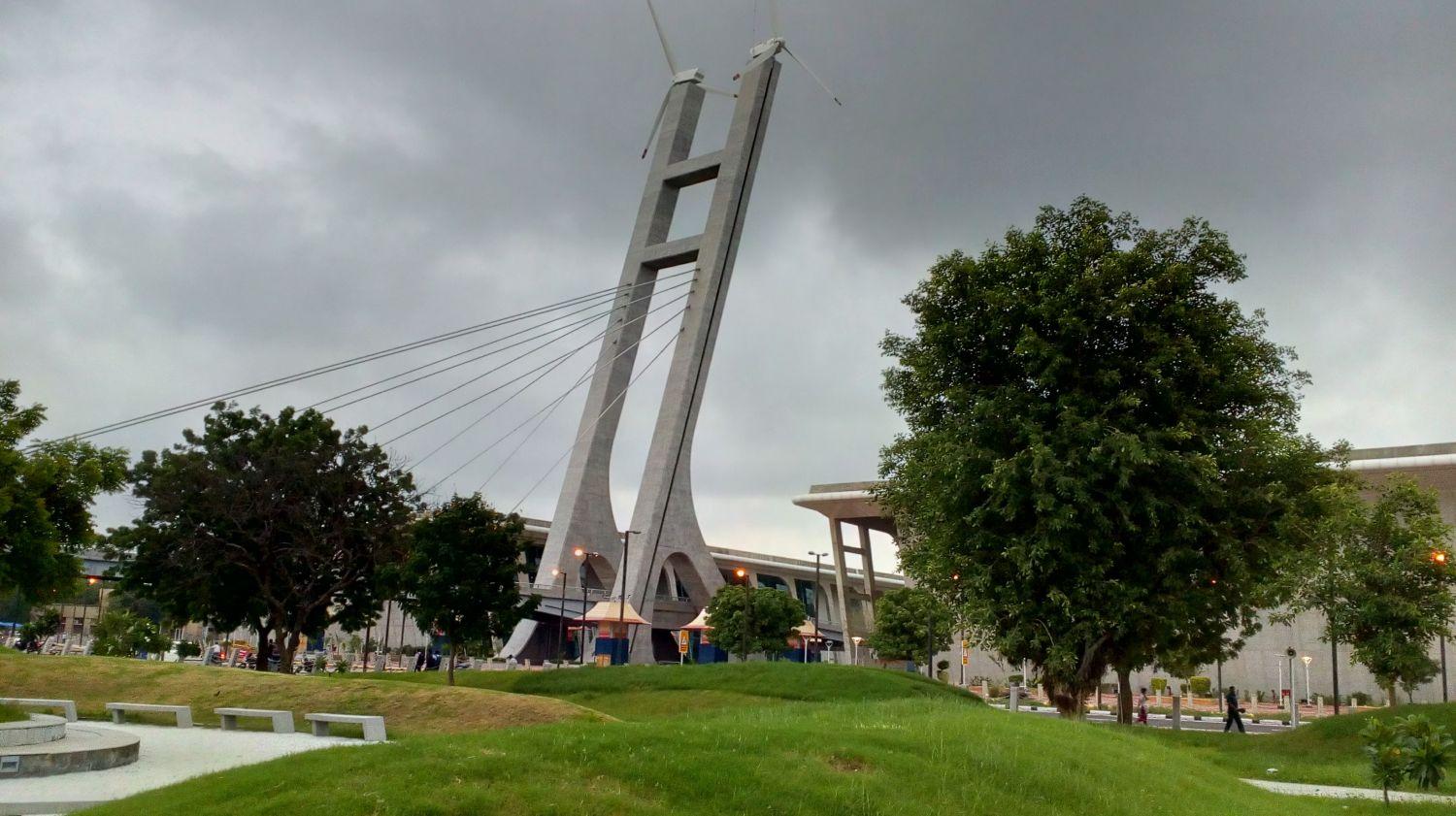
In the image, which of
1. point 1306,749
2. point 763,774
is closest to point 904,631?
point 1306,749

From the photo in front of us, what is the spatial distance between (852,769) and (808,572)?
338 feet

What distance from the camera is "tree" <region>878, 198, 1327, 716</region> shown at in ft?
76.2

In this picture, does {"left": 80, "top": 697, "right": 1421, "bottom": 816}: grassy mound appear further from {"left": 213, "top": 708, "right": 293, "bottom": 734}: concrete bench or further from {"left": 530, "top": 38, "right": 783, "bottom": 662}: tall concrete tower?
{"left": 530, "top": 38, "right": 783, "bottom": 662}: tall concrete tower

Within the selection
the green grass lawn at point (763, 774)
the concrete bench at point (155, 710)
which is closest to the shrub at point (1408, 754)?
the green grass lawn at point (763, 774)

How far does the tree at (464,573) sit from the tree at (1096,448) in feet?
46.4

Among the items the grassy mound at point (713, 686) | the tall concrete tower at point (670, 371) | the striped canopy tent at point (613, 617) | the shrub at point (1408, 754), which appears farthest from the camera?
the tall concrete tower at point (670, 371)

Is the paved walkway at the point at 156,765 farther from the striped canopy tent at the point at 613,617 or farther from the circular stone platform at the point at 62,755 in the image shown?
the striped canopy tent at the point at 613,617

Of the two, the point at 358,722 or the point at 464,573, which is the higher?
the point at 464,573

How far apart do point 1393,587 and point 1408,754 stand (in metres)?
18.6

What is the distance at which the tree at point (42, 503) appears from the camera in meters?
20.7

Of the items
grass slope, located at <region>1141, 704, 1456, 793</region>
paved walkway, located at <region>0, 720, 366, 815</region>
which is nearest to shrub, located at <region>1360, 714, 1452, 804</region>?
grass slope, located at <region>1141, 704, 1456, 793</region>

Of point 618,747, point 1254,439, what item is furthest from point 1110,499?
point 618,747

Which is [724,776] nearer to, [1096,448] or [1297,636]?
[1096,448]

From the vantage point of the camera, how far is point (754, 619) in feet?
207
